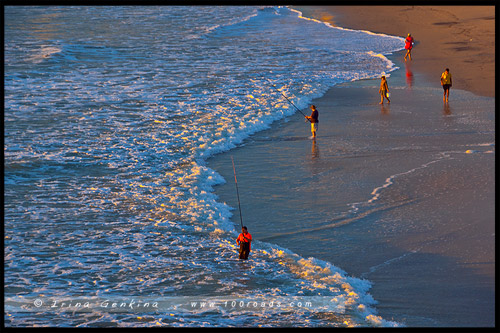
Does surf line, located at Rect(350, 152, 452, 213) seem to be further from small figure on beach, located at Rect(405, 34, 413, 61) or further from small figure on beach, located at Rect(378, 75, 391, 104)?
small figure on beach, located at Rect(405, 34, 413, 61)

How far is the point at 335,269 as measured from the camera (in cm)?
1010

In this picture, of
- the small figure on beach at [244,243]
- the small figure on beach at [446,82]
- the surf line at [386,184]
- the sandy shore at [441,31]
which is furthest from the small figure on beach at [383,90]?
the small figure on beach at [244,243]

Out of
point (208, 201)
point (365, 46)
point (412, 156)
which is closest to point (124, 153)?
point (208, 201)

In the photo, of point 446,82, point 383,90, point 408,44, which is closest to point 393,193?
point 383,90

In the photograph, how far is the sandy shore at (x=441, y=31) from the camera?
25781 millimetres

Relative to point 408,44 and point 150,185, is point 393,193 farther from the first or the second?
point 408,44

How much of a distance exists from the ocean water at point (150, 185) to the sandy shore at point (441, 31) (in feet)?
6.90

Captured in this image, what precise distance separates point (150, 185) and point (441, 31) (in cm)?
2800

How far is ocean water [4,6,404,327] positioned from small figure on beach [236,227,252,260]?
0.17 meters

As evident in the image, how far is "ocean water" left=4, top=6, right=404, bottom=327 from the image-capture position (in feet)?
30.3

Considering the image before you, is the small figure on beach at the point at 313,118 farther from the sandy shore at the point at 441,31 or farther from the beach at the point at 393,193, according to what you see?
the sandy shore at the point at 441,31

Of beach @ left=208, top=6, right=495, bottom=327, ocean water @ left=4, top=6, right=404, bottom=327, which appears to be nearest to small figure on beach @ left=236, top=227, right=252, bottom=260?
ocean water @ left=4, top=6, right=404, bottom=327

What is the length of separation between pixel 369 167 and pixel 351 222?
3.28 meters

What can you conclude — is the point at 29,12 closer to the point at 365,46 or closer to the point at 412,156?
the point at 365,46
